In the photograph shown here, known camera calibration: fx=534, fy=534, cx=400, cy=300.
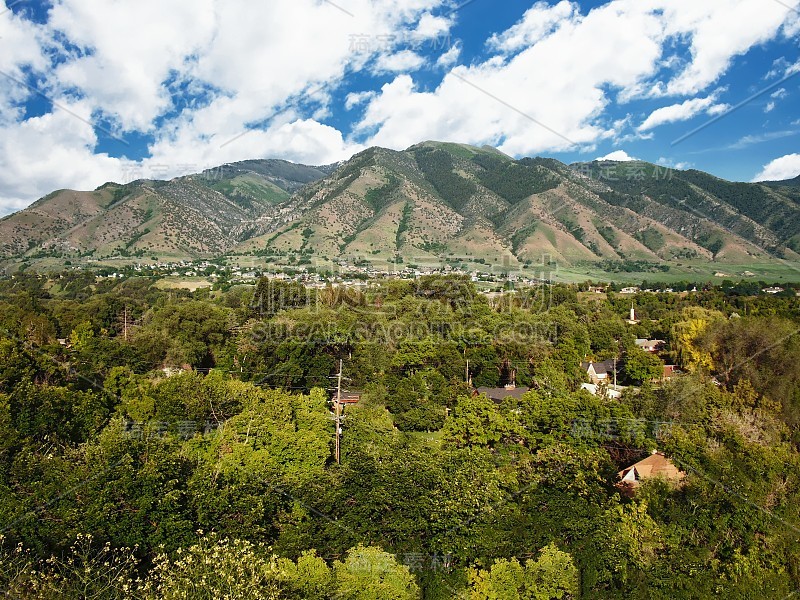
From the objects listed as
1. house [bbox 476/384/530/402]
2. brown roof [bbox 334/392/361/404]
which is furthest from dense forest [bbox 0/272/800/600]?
house [bbox 476/384/530/402]

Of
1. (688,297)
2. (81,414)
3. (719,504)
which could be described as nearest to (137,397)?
(81,414)

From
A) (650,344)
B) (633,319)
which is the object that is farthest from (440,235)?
(650,344)

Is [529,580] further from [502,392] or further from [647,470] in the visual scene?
[502,392]

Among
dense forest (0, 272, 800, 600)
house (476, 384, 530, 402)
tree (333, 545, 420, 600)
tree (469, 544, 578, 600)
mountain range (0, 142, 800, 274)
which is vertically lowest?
house (476, 384, 530, 402)

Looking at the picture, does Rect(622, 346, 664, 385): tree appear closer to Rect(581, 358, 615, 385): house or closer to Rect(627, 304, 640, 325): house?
Rect(581, 358, 615, 385): house

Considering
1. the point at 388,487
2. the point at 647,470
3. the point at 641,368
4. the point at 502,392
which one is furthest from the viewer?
the point at 641,368
